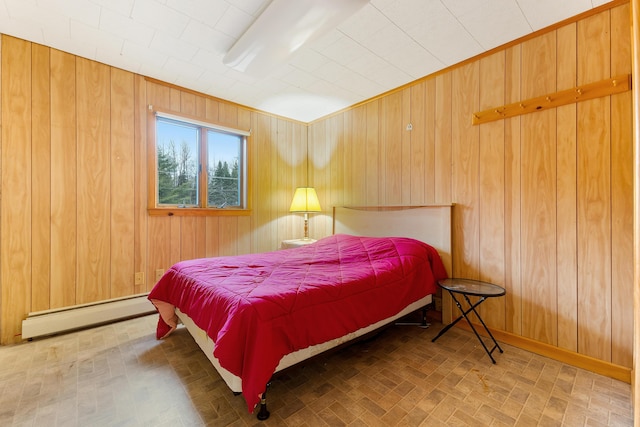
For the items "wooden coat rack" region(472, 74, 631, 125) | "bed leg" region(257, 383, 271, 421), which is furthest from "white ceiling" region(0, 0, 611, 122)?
"bed leg" region(257, 383, 271, 421)

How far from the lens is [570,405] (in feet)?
4.93

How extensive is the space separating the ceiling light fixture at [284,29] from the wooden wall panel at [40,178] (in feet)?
5.33

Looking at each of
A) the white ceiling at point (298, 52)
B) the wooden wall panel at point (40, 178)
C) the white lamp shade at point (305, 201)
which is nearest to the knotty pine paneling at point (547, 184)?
the white ceiling at point (298, 52)

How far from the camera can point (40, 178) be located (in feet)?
A: 7.70

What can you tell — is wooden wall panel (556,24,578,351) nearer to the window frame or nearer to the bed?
the bed

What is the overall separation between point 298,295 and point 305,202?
8.10 ft

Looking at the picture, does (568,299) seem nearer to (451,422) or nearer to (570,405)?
(570,405)

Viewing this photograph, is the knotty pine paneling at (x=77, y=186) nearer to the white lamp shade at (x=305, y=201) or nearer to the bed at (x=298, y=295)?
the bed at (x=298, y=295)

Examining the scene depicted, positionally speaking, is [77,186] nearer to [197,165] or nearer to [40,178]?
[40,178]

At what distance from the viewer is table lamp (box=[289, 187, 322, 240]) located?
3.86m

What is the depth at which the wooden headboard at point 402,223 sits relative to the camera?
2.57 metres

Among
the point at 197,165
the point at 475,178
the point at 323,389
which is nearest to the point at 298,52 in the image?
the point at 197,165

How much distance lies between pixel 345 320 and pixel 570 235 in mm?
1790

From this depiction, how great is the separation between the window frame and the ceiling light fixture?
1.11 meters
